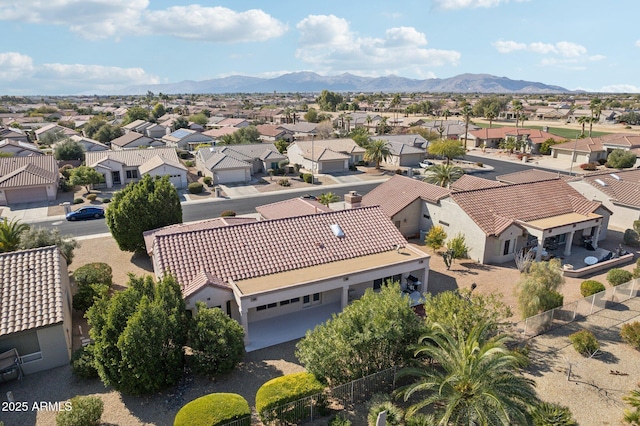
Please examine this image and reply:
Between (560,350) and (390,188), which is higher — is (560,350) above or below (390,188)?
below

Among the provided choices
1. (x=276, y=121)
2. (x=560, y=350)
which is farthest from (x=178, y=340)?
(x=276, y=121)

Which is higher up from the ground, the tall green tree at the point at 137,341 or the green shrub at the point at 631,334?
the tall green tree at the point at 137,341

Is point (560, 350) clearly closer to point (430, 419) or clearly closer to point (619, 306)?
point (619, 306)

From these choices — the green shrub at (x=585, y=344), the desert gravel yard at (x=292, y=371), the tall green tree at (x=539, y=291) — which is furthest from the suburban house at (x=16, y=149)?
the green shrub at (x=585, y=344)

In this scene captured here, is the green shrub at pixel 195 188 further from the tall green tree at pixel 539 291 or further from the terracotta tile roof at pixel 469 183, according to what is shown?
the tall green tree at pixel 539 291

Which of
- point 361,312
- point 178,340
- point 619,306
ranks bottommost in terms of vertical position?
point 619,306

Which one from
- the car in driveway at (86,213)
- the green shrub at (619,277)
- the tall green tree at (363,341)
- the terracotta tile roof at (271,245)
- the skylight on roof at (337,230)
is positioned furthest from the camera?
the car in driveway at (86,213)

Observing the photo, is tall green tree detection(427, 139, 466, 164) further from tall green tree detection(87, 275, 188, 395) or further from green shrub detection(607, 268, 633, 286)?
tall green tree detection(87, 275, 188, 395)
